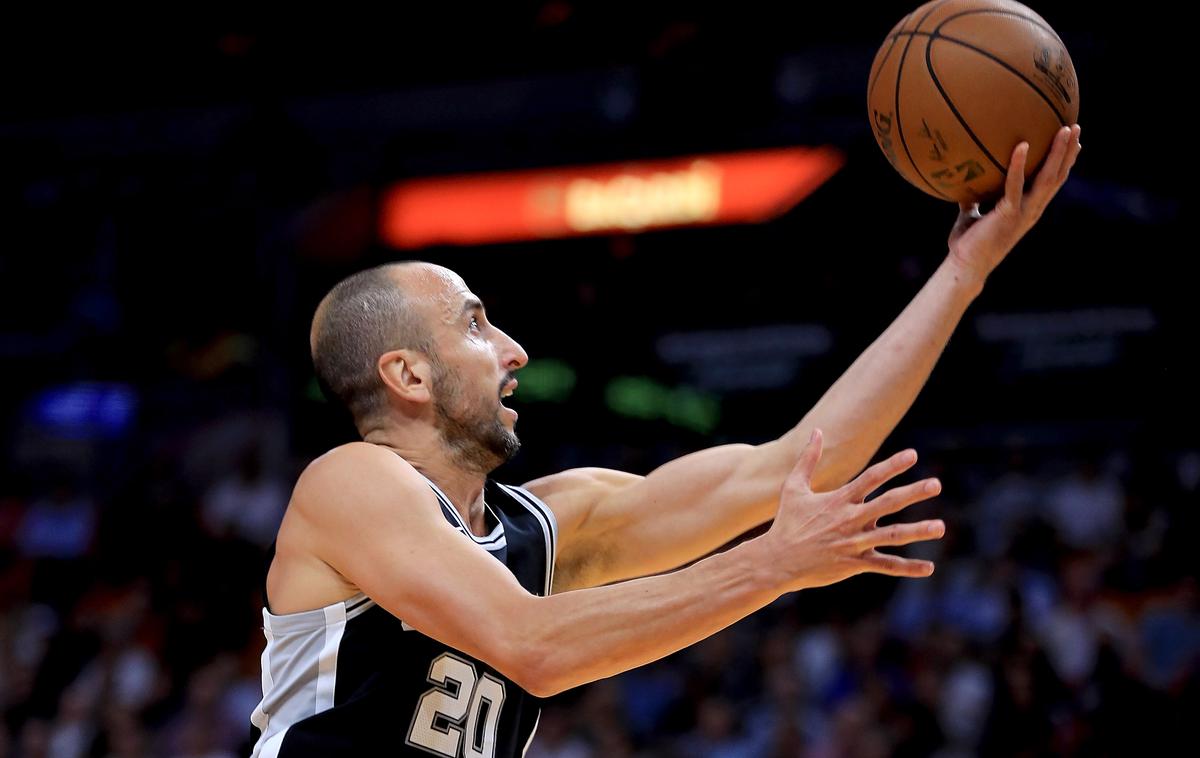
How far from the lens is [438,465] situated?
2.94 metres

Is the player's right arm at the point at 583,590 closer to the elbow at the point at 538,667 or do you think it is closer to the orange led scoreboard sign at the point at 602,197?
the elbow at the point at 538,667

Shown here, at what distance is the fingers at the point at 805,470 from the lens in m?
2.36

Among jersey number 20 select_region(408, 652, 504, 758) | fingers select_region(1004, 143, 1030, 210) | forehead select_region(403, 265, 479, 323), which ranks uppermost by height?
fingers select_region(1004, 143, 1030, 210)

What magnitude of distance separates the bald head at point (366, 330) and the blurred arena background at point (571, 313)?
454cm

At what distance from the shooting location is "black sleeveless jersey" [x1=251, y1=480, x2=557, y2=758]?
8.61 ft

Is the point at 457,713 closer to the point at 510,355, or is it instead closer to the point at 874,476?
the point at 510,355

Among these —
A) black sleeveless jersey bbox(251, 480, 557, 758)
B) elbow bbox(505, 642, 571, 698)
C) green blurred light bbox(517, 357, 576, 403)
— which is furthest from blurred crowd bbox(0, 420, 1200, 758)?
elbow bbox(505, 642, 571, 698)

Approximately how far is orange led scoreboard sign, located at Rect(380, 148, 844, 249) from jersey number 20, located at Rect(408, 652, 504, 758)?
5.49m

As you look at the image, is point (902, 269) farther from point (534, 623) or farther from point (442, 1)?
point (534, 623)

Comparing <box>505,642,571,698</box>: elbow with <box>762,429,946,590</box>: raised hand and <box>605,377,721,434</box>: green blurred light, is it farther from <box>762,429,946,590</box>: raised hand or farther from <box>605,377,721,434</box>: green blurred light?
<box>605,377,721,434</box>: green blurred light

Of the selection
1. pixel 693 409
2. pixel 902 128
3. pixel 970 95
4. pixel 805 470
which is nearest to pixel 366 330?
pixel 805 470

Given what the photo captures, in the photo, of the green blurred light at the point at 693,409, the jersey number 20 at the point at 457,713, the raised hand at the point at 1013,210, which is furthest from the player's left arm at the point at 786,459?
the green blurred light at the point at 693,409

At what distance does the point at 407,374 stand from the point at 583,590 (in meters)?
0.74

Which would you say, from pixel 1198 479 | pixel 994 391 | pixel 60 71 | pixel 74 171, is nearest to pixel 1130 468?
pixel 1198 479
